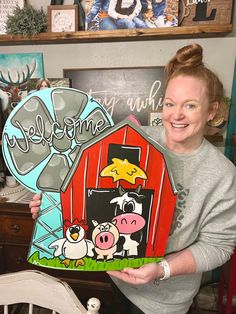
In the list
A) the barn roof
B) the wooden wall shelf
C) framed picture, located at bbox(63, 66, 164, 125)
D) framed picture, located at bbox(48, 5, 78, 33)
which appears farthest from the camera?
framed picture, located at bbox(63, 66, 164, 125)

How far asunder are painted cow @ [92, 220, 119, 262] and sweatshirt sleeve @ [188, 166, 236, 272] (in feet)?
0.69

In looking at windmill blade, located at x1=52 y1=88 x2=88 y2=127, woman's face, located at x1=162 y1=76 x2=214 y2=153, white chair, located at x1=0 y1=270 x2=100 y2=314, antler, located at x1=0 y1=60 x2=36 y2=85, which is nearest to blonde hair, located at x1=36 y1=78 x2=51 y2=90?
antler, located at x1=0 y1=60 x2=36 y2=85

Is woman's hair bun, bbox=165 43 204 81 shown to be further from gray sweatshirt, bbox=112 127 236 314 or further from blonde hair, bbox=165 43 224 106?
gray sweatshirt, bbox=112 127 236 314

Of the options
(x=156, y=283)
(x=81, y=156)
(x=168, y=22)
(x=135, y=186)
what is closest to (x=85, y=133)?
(x=81, y=156)

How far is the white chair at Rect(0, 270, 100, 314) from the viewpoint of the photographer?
0.67 metres

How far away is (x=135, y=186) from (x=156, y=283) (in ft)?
1.09

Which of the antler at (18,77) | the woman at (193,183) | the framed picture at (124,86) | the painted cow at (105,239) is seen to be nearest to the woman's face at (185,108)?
the woman at (193,183)

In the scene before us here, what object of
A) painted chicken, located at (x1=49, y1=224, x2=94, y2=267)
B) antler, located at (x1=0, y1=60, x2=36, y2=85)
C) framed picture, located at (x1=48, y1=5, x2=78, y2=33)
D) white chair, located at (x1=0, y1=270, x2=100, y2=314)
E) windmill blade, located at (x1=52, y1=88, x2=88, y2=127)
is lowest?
white chair, located at (x1=0, y1=270, x2=100, y2=314)

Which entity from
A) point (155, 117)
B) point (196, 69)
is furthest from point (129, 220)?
point (155, 117)

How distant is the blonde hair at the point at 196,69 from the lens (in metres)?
0.69

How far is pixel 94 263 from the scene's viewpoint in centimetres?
66

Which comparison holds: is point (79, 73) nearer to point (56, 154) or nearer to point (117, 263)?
point (56, 154)

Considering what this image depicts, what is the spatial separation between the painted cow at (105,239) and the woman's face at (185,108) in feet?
0.92

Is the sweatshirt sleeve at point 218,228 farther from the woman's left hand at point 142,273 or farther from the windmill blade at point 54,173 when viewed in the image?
the windmill blade at point 54,173
